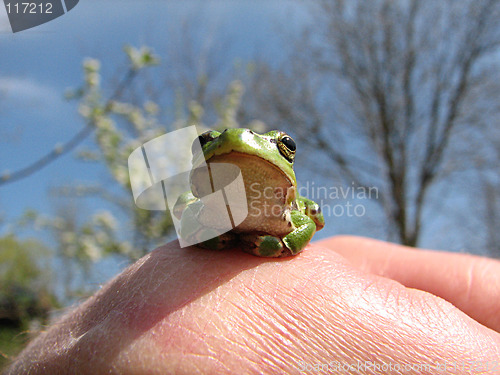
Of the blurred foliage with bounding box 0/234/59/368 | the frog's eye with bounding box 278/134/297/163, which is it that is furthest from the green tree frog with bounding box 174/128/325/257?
the blurred foliage with bounding box 0/234/59/368

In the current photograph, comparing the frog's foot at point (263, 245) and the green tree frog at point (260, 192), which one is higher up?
the green tree frog at point (260, 192)

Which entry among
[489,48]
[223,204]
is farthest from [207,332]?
[489,48]

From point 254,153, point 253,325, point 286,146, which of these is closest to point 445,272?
point 286,146

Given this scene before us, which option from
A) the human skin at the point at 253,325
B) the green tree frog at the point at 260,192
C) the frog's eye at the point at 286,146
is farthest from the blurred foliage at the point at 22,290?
the frog's eye at the point at 286,146

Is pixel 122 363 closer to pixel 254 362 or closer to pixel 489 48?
pixel 254 362

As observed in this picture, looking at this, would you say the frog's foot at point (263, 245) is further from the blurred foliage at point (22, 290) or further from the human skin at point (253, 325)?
the blurred foliage at point (22, 290)

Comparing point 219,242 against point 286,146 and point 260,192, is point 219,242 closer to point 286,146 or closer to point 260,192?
point 260,192
